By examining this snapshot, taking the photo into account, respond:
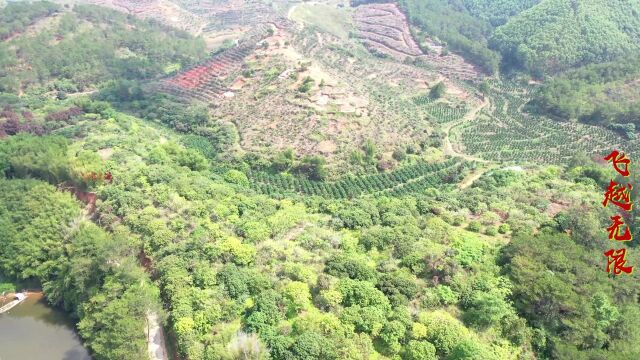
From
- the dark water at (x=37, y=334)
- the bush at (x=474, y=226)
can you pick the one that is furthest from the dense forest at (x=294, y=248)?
the dark water at (x=37, y=334)

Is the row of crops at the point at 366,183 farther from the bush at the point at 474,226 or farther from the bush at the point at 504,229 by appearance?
the bush at the point at 504,229

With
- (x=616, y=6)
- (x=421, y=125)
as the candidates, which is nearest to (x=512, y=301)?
(x=421, y=125)

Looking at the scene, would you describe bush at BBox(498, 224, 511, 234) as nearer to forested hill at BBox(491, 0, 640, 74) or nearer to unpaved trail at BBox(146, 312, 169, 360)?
unpaved trail at BBox(146, 312, 169, 360)

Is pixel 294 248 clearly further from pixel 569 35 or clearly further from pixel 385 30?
pixel 569 35

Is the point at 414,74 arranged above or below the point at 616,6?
below

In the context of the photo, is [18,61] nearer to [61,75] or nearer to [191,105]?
[61,75]

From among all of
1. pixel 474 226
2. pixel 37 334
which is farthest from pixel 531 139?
pixel 37 334
